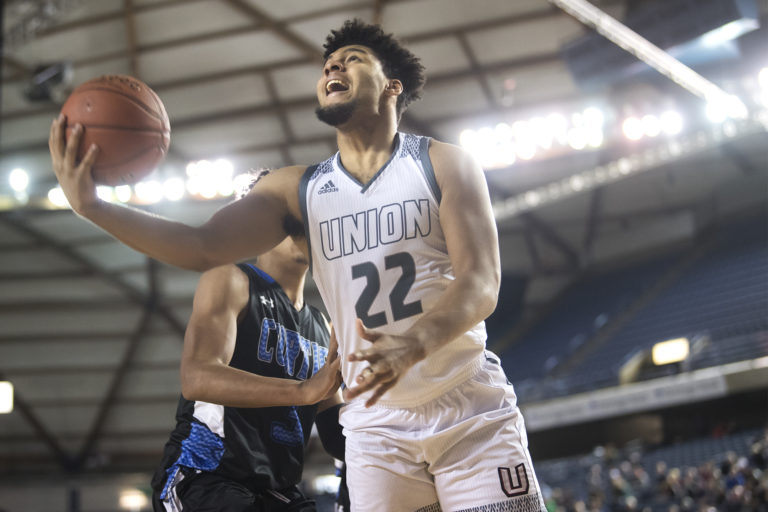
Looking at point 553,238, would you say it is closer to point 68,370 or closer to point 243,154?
point 243,154

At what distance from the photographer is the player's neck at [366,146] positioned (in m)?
2.48

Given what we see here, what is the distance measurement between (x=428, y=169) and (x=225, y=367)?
95 cm

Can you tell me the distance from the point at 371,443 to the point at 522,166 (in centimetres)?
1505

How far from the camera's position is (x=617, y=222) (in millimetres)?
19906

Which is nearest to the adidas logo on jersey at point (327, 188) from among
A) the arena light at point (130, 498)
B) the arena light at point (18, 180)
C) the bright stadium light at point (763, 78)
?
the bright stadium light at point (763, 78)

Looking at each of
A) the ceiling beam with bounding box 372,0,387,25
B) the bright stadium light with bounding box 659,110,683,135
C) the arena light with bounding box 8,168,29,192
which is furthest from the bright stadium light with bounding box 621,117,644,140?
the arena light with bounding box 8,168,29,192

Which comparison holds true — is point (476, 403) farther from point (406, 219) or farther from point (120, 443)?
point (120, 443)

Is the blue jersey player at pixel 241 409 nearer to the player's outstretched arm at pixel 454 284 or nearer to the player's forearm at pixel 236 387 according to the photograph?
the player's forearm at pixel 236 387

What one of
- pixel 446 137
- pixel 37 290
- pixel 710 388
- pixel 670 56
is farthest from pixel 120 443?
pixel 670 56

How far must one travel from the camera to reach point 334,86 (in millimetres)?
2424

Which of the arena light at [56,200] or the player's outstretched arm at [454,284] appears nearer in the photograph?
the player's outstretched arm at [454,284]

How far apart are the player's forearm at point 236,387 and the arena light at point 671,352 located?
1243 cm

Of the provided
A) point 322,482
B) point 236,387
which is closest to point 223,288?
point 236,387

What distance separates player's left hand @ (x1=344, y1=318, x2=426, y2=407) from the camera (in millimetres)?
1713
